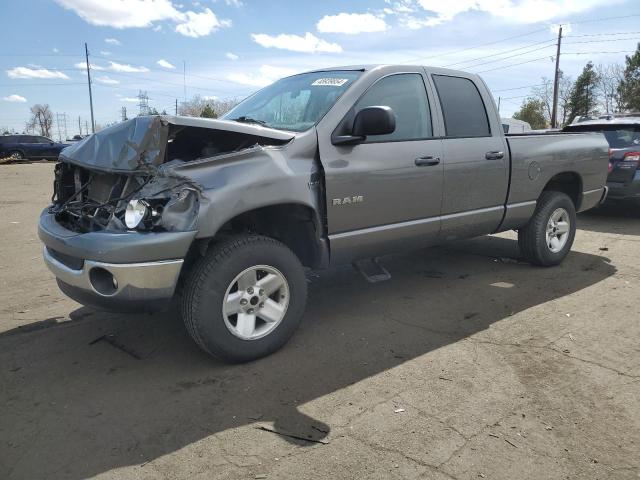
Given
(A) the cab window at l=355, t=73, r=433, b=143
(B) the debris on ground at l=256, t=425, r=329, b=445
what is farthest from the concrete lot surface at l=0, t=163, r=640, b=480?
(A) the cab window at l=355, t=73, r=433, b=143

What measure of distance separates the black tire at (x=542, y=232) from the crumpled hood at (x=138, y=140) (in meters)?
3.25

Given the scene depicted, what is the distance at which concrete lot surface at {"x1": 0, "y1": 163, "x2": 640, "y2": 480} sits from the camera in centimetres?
260

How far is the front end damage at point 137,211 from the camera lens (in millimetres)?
3121

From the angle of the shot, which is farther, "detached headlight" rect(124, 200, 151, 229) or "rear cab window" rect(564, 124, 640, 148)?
"rear cab window" rect(564, 124, 640, 148)

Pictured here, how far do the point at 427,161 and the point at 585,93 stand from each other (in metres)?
62.0

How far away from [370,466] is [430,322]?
201 cm

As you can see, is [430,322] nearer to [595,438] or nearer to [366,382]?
[366,382]

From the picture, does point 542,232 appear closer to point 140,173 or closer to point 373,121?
point 373,121

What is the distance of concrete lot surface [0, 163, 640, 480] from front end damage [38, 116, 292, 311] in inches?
23.5

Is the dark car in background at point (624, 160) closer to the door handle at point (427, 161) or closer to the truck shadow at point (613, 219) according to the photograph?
the truck shadow at point (613, 219)

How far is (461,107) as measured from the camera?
4953 mm

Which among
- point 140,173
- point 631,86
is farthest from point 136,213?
point 631,86

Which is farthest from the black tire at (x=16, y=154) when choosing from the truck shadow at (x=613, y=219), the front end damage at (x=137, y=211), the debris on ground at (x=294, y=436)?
the debris on ground at (x=294, y=436)

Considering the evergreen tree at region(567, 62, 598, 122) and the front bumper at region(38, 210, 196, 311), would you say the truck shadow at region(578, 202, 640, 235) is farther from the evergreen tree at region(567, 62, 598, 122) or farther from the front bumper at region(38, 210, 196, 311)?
the evergreen tree at region(567, 62, 598, 122)
